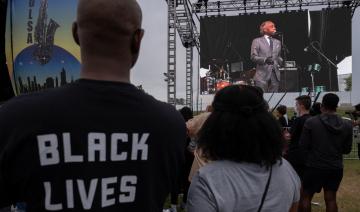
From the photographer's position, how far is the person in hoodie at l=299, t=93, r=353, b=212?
4938 millimetres

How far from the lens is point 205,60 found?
56.9 feet

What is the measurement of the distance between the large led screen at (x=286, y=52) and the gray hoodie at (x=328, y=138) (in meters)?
11.4

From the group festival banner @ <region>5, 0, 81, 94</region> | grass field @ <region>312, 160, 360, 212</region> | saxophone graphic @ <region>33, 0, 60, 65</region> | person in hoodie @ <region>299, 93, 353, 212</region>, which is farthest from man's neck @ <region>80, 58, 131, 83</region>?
grass field @ <region>312, 160, 360, 212</region>

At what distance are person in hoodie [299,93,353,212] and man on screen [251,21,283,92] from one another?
11.3 metres

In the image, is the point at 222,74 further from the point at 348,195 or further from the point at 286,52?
the point at 348,195

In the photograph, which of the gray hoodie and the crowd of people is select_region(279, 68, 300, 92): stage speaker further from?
the crowd of people

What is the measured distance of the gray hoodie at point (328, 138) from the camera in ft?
16.2

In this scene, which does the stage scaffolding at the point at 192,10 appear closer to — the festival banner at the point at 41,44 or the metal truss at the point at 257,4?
the metal truss at the point at 257,4

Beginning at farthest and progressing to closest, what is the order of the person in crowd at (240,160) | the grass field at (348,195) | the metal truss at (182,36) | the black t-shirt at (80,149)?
the metal truss at (182,36) < the grass field at (348,195) < the person in crowd at (240,160) < the black t-shirt at (80,149)

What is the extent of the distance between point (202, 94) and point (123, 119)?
16591 mm

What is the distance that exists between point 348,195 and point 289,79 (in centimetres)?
908

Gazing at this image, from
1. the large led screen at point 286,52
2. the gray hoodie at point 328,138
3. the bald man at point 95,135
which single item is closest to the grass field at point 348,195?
the gray hoodie at point 328,138

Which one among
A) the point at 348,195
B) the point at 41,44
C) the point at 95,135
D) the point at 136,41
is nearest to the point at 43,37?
the point at 41,44

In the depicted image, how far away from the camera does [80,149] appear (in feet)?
3.80
